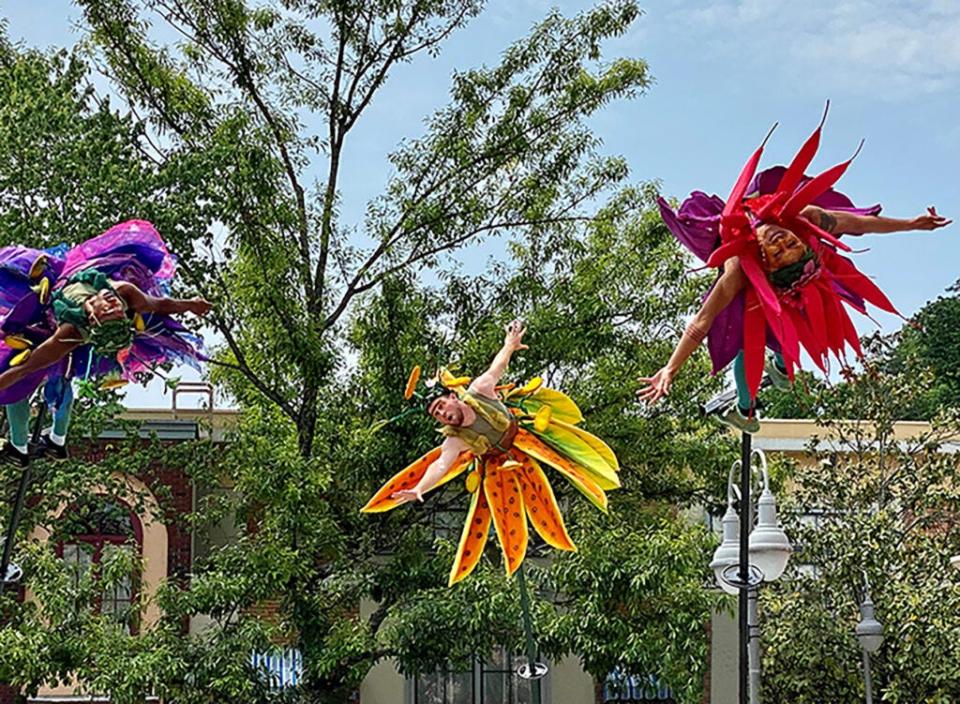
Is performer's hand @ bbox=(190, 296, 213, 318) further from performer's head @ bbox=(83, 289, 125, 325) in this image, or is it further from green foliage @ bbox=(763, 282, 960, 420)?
green foliage @ bbox=(763, 282, 960, 420)

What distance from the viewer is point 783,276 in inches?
212

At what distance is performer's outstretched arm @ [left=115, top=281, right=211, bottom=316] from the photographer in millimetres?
6059

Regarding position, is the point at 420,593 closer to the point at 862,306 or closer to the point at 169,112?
the point at 169,112

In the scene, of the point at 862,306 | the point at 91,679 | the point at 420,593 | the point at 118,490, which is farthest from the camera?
the point at 118,490

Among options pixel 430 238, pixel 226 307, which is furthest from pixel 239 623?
pixel 430 238

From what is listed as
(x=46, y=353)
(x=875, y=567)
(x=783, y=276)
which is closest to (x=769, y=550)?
(x=783, y=276)

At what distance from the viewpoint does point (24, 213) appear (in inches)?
417

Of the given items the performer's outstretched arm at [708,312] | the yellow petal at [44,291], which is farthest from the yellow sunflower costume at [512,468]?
the yellow petal at [44,291]

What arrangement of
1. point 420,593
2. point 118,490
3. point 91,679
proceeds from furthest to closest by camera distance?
1. point 118,490
2. point 420,593
3. point 91,679

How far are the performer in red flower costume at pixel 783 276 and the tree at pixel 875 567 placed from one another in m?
7.24

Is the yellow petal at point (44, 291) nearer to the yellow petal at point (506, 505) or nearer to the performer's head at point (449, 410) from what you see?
the performer's head at point (449, 410)

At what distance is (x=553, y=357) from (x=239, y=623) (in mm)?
3163

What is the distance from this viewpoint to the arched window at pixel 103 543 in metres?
10.8

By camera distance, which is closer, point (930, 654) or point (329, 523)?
point (329, 523)
